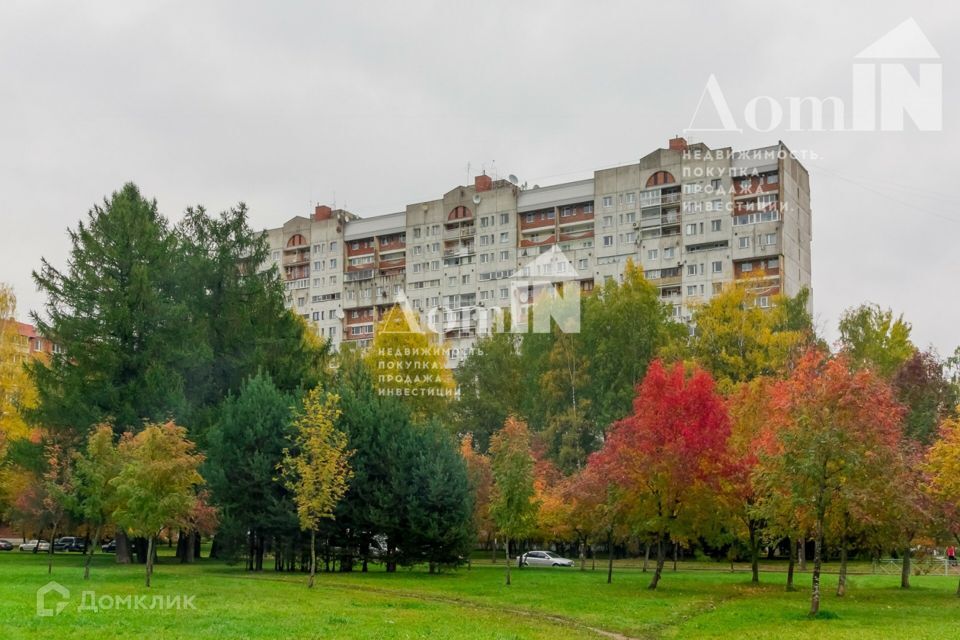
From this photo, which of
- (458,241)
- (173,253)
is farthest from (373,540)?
(458,241)

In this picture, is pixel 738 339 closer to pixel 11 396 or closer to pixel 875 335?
pixel 875 335

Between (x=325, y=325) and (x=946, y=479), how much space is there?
277 ft

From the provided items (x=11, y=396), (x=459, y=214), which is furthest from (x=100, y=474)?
(x=459, y=214)

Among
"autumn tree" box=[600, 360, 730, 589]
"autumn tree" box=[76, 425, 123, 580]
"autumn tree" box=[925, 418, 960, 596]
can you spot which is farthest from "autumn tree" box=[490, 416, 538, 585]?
"autumn tree" box=[925, 418, 960, 596]

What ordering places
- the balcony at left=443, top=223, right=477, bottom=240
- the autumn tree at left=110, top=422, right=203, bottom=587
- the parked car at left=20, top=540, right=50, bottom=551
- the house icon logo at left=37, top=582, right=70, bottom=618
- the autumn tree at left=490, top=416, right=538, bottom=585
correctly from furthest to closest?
the balcony at left=443, top=223, right=477, bottom=240 → the parked car at left=20, top=540, right=50, bottom=551 → the autumn tree at left=490, top=416, right=538, bottom=585 → the autumn tree at left=110, top=422, right=203, bottom=587 → the house icon logo at left=37, top=582, right=70, bottom=618

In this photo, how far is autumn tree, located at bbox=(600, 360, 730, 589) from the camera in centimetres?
3731

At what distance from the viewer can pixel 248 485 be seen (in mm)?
46125

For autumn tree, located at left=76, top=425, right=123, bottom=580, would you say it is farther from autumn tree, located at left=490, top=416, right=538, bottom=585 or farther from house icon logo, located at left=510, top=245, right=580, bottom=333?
house icon logo, located at left=510, top=245, right=580, bottom=333

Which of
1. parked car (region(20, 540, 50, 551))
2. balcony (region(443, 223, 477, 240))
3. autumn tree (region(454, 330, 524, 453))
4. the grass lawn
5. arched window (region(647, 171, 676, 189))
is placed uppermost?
arched window (region(647, 171, 676, 189))

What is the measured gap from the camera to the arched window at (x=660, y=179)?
89.1 m

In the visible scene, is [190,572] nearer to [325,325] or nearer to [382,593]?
[382,593]

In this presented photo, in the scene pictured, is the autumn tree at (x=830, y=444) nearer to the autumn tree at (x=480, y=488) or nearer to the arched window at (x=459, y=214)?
the autumn tree at (x=480, y=488)

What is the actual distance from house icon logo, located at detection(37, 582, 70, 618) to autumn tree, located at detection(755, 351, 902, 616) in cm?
2084

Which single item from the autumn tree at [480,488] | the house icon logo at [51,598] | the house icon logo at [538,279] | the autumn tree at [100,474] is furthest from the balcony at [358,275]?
the house icon logo at [51,598]
